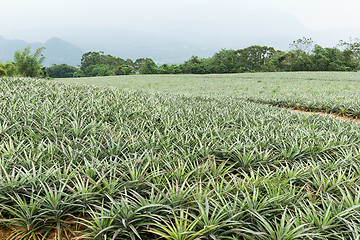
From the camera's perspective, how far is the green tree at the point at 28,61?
17.1m

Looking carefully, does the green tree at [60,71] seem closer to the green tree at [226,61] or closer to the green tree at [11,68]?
the green tree at [226,61]

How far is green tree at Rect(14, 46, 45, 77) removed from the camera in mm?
17117

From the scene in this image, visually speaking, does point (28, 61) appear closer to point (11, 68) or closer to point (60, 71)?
point (11, 68)

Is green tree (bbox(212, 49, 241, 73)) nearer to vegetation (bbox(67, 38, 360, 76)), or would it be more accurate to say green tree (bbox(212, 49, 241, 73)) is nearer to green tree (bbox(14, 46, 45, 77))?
vegetation (bbox(67, 38, 360, 76))

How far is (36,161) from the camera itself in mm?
2158

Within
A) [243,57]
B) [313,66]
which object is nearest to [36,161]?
[313,66]

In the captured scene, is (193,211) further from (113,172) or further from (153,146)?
(153,146)

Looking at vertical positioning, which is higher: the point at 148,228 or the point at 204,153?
the point at 204,153

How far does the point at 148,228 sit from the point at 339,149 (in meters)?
2.95

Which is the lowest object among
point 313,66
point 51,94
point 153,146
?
point 153,146

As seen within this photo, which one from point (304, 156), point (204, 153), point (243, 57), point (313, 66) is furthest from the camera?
point (243, 57)

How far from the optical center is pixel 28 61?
685 inches

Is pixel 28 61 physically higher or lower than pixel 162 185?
higher

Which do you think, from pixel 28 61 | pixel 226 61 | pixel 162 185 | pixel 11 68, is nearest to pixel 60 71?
pixel 226 61
